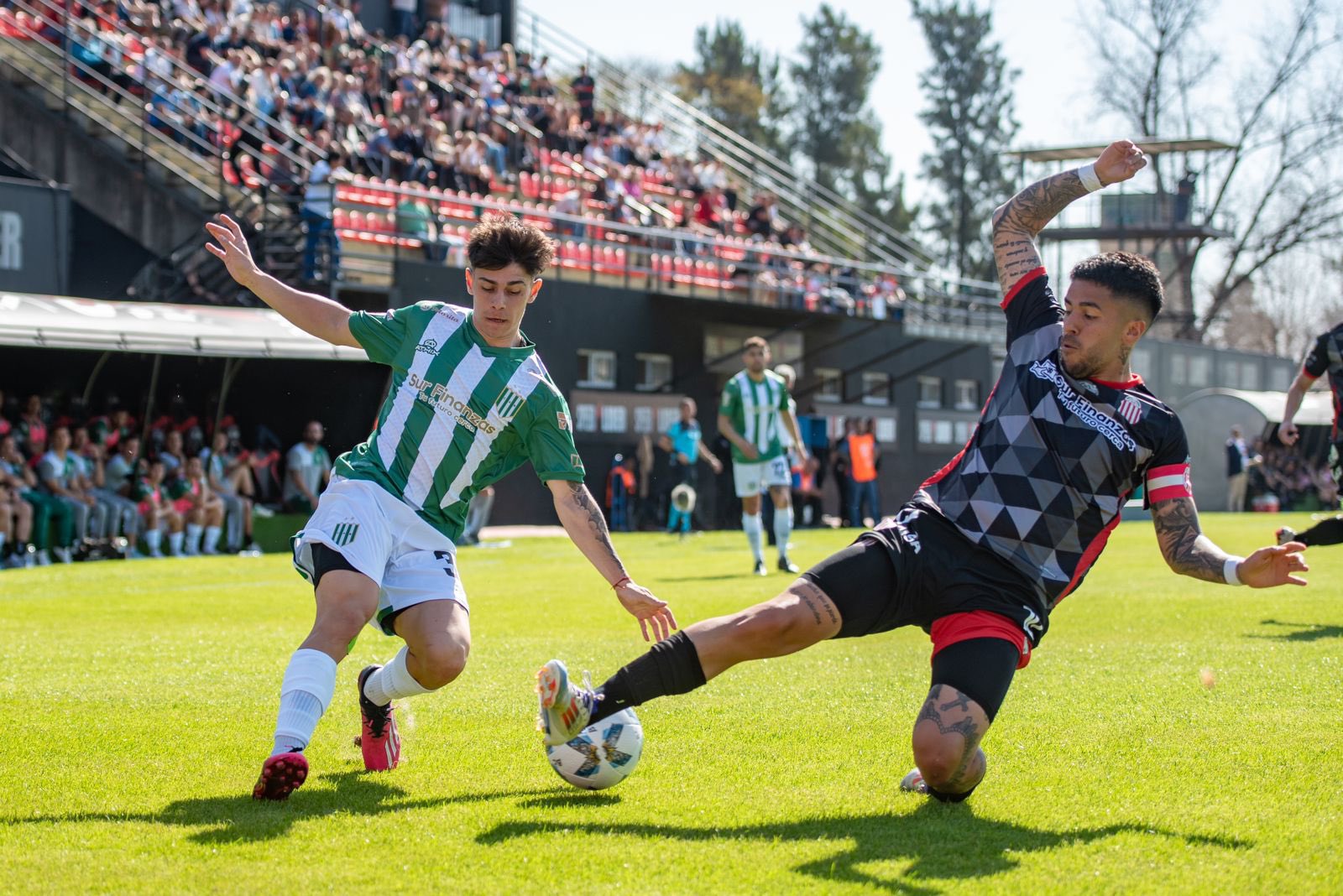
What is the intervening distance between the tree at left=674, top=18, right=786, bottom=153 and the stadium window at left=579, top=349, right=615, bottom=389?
3972 centimetres

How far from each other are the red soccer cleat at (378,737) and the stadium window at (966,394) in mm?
31023

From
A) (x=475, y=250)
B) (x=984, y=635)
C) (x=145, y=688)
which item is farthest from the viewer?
(x=145, y=688)

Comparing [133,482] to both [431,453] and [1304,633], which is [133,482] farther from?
[1304,633]

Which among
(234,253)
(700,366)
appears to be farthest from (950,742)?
(700,366)

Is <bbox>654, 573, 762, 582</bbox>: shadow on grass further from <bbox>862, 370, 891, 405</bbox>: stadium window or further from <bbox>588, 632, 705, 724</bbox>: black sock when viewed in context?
<bbox>862, 370, 891, 405</bbox>: stadium window

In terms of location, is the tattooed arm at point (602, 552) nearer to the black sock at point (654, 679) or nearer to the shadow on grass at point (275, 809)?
the black sock at point (654, 679)

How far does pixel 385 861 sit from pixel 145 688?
3654 millimetres

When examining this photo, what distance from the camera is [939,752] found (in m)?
4.52

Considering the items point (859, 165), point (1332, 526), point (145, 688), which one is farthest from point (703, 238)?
point (859, 165)

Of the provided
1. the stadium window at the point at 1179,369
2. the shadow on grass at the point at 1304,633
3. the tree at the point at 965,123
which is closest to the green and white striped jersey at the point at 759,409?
the shadow on grass at the point at 1304,633

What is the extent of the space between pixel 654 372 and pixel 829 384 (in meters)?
A: 5.67

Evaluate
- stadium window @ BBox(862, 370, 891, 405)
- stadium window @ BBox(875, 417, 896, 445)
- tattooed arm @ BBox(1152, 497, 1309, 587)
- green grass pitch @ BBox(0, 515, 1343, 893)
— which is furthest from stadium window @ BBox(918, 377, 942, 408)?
tattooed arm @ BBox(1152, 497, 1309, 587)

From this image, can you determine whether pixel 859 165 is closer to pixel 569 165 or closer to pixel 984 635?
pixel 569 165

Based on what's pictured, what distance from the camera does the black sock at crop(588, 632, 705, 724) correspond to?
4.54 metres
